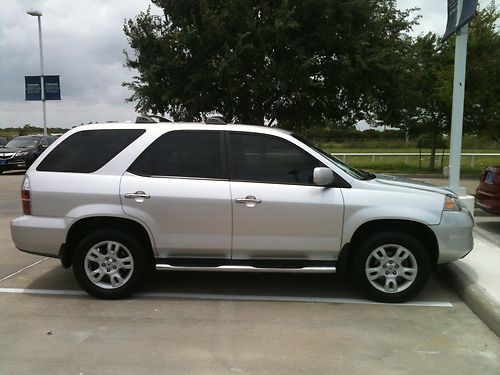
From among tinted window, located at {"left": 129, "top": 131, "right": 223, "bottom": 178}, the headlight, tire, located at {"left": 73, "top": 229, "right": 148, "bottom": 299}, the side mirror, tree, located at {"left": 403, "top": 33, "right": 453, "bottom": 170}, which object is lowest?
tire, located at {"left": 73, "top": 229, "right": 148, "bottom": 299}

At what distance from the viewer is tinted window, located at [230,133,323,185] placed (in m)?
5.26

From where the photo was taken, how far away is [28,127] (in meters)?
68.1

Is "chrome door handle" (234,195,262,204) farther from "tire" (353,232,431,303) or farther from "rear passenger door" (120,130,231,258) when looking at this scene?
"tire" (353,232,431,303)

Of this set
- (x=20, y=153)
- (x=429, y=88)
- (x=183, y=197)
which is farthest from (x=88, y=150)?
(x=20, y=153)

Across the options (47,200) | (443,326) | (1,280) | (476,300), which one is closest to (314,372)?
(443,326)

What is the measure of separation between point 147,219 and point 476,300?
11.1 feet

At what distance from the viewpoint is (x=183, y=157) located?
5.36 metres

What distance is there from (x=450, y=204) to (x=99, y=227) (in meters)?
3.63

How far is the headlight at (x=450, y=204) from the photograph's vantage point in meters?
5.24

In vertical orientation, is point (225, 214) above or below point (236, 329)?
above

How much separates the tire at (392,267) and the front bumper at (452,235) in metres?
0.20

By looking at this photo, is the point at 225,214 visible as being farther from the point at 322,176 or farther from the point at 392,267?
the point at 392,267

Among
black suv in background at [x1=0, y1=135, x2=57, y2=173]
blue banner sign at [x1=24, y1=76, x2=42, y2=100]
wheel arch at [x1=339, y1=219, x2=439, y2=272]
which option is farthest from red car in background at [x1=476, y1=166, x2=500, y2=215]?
blue banner sign at [x1=24, y1=76, x2=42, y2=100]

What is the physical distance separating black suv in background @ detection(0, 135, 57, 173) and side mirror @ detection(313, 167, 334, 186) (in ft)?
63.5
